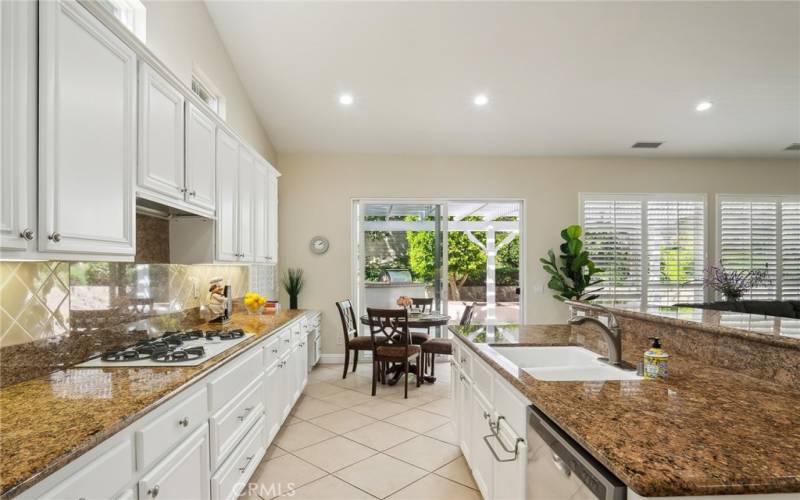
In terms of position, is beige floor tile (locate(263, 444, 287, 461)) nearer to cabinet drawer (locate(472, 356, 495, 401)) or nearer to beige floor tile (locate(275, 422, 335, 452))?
beige floor tile (locate(275, 422, 335, 452))

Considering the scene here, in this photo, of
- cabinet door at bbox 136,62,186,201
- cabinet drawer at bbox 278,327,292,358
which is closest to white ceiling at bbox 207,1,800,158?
cabinet door at bbox 136,62,186,201

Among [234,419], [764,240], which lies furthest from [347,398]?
[764,240]

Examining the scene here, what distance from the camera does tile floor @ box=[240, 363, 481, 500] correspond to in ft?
8.17

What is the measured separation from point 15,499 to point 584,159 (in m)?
6.16

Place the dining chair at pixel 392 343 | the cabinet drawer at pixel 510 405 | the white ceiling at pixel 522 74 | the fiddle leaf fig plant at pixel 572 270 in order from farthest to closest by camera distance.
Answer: the fiddle leaf fig plant at pixel 572 270
the dining chair at pixel 392 343
the white ceiling at pixel 522 74
the cabinet drawer at pixel 510 405

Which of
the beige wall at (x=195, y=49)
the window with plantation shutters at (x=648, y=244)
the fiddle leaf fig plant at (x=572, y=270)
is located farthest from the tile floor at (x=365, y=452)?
the window with plantation shutters at (x=648, y=244)

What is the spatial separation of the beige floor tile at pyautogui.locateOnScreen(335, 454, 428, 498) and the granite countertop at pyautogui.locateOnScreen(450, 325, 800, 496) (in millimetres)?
1358

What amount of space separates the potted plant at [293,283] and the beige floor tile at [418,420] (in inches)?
91.2

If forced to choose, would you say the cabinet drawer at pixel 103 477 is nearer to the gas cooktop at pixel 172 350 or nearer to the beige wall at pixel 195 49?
the gas cooktop at pixel 172 350

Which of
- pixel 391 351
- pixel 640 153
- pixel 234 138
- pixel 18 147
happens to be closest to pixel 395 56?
pixel 234 138

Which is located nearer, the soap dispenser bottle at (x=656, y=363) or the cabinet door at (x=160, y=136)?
the soap dispenser bottle at (x=656, y=363)

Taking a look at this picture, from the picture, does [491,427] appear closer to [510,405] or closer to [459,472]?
[510,405]

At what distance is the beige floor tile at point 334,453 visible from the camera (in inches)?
110

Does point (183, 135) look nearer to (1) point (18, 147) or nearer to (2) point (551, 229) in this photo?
(1) point (18, 147)
